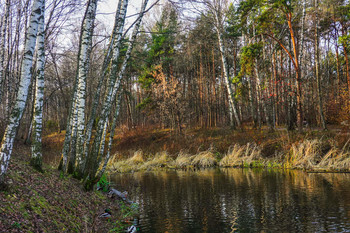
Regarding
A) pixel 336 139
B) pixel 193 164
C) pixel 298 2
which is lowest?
pixel 193 164

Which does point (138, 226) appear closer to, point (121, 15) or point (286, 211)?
point (286, 211)

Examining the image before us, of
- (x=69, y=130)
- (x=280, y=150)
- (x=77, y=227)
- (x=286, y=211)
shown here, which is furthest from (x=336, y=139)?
(x=77, y=227)

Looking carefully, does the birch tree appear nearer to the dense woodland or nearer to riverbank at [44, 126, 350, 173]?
the dense woodland

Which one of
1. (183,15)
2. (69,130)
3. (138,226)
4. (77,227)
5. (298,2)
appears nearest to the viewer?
(77,227)

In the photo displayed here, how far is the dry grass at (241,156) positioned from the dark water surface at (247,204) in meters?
4.12

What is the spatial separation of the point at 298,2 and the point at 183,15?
18.5 m

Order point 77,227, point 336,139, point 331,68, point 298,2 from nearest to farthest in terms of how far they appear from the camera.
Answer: point 77,227
point 336,139
point 298,2
point 331,68

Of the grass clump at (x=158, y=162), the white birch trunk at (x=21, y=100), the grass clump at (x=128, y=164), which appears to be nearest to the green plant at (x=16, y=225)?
the white birch trunk at (x=21, y=100)

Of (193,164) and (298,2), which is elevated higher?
(298,2)

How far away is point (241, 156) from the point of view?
16594 millimetres

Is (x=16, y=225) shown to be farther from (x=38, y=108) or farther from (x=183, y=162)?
(x=183, y=162)

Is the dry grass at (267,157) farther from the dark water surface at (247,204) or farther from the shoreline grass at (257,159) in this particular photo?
the dark water surface at (247,204)

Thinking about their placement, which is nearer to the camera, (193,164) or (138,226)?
(138,226)

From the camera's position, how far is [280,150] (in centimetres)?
1580
